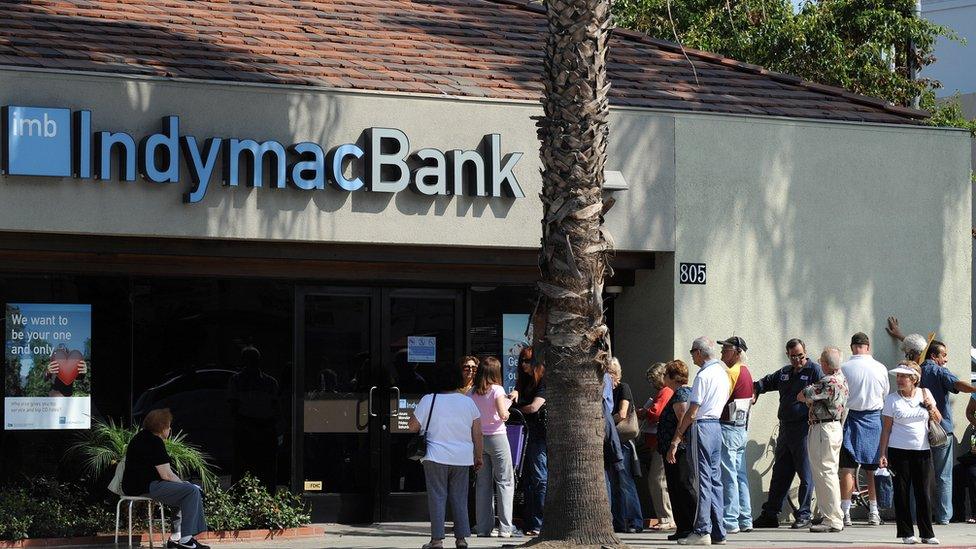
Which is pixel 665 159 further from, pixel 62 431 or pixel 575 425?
pixel 62 431

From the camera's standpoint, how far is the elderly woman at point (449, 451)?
12219mm

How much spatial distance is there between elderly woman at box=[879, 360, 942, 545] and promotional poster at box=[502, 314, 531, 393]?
4.31 metres

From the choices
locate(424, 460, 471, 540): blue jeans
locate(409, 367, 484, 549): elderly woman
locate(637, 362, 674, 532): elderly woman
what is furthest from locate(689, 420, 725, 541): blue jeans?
locate(424, 460, 471, 540): blue jeans

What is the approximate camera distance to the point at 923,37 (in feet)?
79.4

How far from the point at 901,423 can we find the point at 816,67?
41.7 feet

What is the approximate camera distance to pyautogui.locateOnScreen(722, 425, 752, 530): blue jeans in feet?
46.5

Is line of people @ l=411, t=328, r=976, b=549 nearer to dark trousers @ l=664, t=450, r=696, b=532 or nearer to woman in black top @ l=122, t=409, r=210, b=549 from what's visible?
dark trousers @ l=664, t=450, r=696, b=532

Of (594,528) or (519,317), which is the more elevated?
(519,317)

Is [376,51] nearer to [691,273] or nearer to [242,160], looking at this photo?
[242,160]

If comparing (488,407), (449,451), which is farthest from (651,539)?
(449,451)

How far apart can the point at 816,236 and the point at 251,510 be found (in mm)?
7022

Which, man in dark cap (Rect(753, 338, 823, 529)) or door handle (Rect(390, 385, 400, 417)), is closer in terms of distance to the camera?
man in dark cap (Rect(753, 338, 823, 529))

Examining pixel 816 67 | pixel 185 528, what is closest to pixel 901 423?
pixel 185 528

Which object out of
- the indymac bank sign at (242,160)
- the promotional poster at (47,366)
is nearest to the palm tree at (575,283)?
the indymac bank sign at (242,160)
